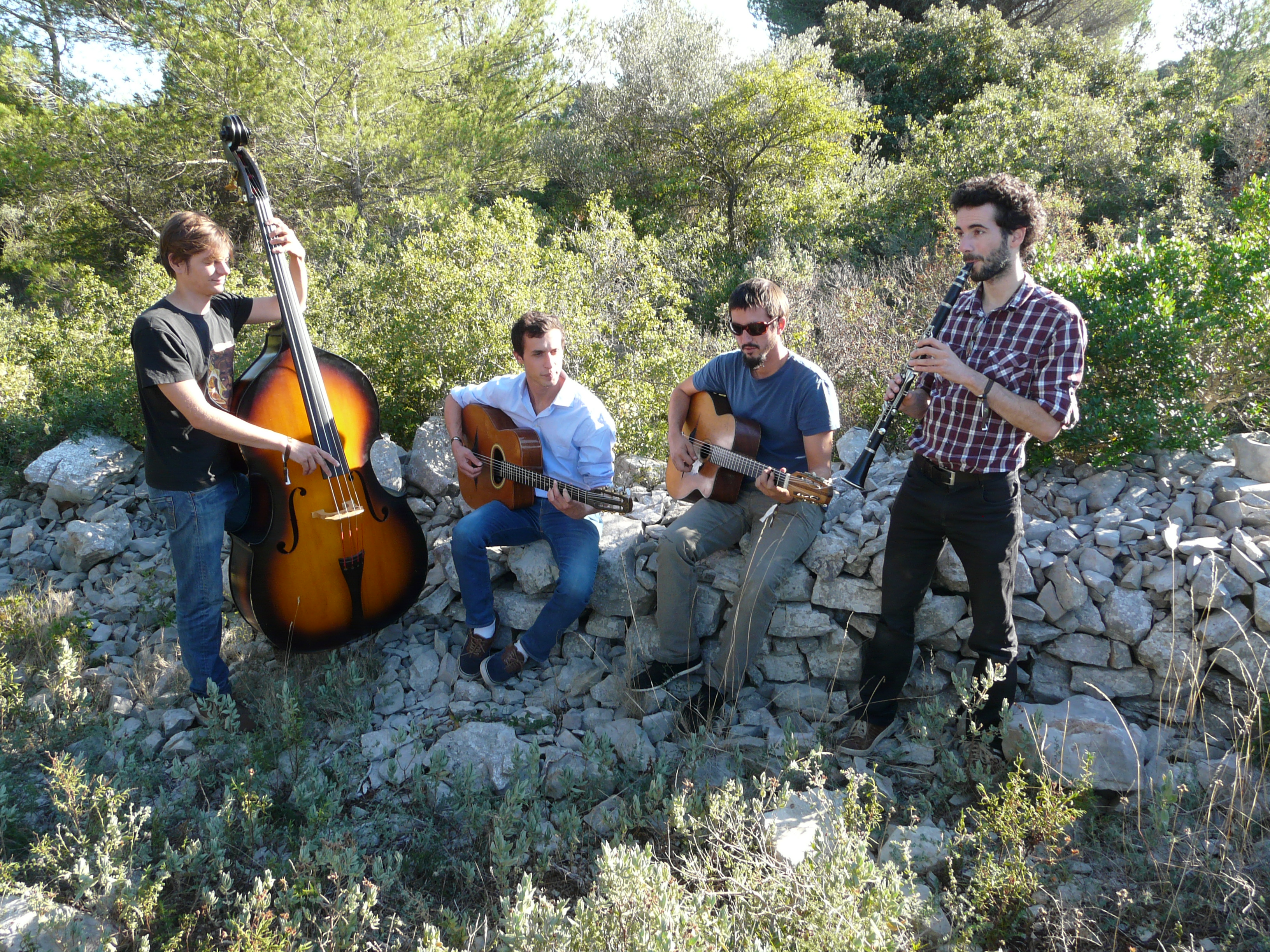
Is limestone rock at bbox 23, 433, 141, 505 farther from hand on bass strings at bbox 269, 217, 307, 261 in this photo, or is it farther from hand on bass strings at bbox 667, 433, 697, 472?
hand on bass strings at bbox 667, 433, 697, 472

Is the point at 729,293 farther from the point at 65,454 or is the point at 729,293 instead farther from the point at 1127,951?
the point at 1127,951

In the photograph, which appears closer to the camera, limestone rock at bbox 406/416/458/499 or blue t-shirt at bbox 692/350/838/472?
blue t-shirt at bbox 692/350/838/472

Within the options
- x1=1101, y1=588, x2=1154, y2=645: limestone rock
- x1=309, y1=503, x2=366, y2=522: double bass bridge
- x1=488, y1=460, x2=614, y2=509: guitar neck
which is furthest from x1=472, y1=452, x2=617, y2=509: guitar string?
x1=1101, y1=588, x2=1154, y2=645: limestone rock

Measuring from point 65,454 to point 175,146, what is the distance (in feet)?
19.8

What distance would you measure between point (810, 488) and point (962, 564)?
0.65m

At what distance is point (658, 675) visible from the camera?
3.42 m

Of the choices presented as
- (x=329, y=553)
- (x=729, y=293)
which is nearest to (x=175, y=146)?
(x=729, y=293)

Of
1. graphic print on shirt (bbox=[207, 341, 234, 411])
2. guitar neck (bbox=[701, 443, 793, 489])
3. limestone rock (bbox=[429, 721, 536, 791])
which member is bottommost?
limestone rock (bbox=[429, 721, 536, 791])

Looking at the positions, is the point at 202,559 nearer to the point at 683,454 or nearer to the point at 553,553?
the point at 553,553

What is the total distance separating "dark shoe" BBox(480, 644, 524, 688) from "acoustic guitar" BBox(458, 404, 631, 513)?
67cm

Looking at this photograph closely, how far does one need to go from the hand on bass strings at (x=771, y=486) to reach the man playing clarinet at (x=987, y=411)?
44cm

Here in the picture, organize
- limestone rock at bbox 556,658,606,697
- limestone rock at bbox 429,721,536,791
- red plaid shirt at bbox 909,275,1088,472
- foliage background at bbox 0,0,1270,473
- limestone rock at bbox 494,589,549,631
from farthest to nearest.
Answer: foliage background at bbox 0,0,1270,473, limestone rock at bbox 494,589,549,631, limestone rock at bbox 556,658,606,697, limestone rock at bbox 429,721,536,791, red plaid shirt at bbox 909,275,1088,472

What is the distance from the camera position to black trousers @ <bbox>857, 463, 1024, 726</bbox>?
2.75 metres

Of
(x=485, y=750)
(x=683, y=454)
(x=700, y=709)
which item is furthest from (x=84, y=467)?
(x=700, y=709)
